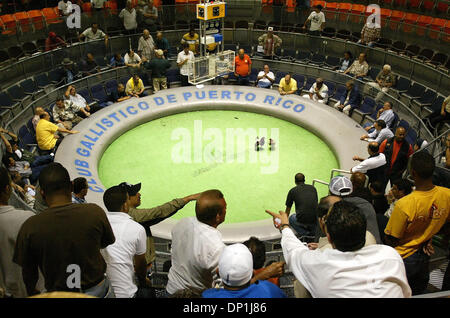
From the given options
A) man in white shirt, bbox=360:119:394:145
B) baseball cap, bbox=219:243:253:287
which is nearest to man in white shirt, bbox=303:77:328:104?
man in white shirt, bbox=360:119:394:145

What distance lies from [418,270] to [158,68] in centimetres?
922

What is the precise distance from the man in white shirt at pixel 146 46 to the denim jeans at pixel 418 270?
10.2m

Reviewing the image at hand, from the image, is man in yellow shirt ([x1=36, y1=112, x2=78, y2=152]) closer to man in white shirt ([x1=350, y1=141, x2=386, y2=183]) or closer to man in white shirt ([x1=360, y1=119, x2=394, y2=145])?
man in white shirt ([x1=350, y1=141, x2=386, y2=183])

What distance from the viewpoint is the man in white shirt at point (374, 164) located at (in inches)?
271

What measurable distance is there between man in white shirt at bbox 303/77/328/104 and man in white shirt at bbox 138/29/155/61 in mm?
4892

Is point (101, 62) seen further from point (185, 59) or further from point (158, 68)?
point (185, 59)

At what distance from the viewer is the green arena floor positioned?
8117 mm

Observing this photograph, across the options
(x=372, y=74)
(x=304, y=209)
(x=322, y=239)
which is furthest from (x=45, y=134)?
(x=372, y=74)

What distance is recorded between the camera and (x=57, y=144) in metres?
8.99

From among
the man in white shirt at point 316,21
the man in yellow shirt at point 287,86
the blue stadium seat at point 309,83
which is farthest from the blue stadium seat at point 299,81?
the man in white shirt at point 316,21

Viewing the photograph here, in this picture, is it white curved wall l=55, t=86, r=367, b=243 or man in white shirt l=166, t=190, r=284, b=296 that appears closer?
man in white shirt l=166, t=190, r=284, b=296

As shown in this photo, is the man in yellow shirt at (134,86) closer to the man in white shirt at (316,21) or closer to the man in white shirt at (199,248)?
the man in white shirt at (316,21)

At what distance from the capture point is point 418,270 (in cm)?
384
